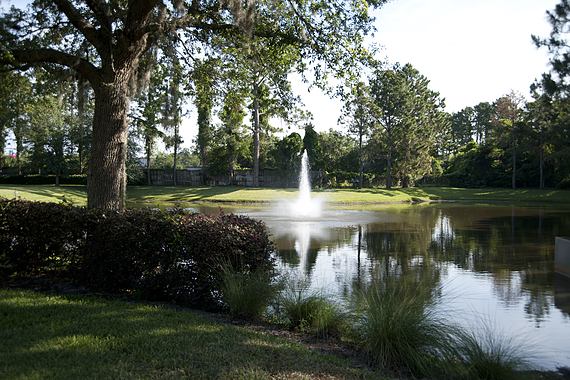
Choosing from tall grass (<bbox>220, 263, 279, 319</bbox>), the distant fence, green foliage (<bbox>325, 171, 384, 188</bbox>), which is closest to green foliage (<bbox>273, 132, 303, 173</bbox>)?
the distant fence

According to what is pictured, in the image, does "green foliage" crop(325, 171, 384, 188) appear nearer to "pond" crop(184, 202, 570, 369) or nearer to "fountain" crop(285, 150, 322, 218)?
"fountain" crop(285, 150, 322, 218)

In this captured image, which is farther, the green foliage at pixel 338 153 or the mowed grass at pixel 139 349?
the green foliage at pixel 338 153

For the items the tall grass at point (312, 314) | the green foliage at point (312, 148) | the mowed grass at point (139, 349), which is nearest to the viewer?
the mowed grass at point (139, 349)

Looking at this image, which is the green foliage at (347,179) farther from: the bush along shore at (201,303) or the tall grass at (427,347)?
the tall grass at (427,347)

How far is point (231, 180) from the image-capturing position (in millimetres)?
38750

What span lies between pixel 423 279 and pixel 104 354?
20.3ft

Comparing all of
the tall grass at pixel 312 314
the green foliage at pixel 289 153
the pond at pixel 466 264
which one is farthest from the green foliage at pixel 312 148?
the tall grass at pixel 312 314

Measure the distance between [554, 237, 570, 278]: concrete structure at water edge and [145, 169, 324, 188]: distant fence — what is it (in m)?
30.3

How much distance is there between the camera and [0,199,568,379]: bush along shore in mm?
3686

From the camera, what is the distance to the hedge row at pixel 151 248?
17.7 feet

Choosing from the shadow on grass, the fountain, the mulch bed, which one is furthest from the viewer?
the shadow on grass

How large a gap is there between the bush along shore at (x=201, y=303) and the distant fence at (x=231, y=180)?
31.4 m

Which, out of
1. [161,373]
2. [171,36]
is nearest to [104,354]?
[161,373]

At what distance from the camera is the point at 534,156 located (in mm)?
42344
